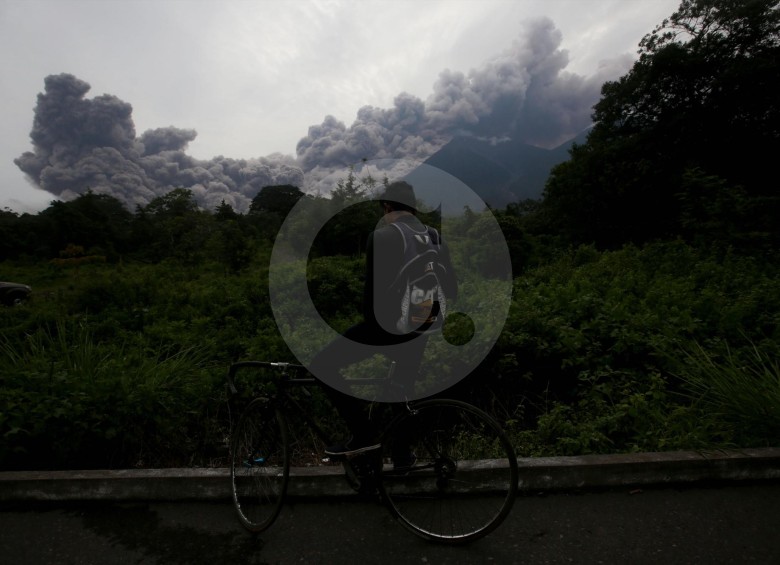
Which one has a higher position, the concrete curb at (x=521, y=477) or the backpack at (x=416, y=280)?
the backpack at (x=416, y=280)

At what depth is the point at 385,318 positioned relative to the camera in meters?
2.44

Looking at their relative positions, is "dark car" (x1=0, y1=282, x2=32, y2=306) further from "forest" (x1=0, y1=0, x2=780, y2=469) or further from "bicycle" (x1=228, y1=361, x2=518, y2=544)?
"bicycle" (x1=228, y1=361, x2=518, y2=544)

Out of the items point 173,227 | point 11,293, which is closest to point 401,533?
point 11,293

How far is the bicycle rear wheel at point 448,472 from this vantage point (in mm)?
2420

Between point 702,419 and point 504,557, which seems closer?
point 504,557

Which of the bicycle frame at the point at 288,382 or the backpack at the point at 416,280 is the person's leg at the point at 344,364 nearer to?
the bicycle frame at the point at 288,382

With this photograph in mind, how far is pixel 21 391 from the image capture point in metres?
3.36

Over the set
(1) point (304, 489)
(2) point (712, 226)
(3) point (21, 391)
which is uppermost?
(2) point (712, 226)

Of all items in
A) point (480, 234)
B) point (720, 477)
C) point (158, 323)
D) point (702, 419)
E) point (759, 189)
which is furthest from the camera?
point (759, 189)

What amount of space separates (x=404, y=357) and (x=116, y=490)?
7.19ft

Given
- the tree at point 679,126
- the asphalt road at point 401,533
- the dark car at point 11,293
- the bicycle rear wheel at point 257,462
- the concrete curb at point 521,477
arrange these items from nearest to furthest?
the asphalt road at point 401,533
the bicycle rear wheel at point 257,462
the concrete curb at point 521,477
the dark car at point 11,293
the tree at point 679,126

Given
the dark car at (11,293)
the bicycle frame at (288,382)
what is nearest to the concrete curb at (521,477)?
the bicycle frame at (288,382)

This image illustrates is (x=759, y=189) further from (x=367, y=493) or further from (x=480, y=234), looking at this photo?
(x=367, y=493)

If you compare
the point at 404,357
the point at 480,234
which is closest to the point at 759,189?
the point at 480,234
